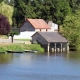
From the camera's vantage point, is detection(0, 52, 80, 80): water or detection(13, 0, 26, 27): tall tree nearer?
detection(0, 52, 80, 80): water

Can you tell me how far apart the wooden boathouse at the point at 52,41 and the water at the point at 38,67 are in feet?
28.3

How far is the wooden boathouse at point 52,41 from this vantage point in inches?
2589

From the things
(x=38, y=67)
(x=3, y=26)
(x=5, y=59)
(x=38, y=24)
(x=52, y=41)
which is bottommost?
(x=5, y=59)

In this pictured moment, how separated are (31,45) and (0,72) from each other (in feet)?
82.5

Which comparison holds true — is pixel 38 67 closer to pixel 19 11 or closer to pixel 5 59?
pixel 5 59

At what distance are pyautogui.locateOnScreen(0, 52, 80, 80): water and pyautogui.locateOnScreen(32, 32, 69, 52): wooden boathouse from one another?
340 inches

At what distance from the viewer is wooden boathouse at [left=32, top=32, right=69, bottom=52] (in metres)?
65.8

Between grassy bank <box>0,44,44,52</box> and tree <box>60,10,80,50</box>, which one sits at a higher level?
tree <box>60,10,80,50</box>

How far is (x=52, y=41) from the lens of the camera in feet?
215

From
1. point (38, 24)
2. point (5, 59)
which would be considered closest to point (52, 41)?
point (5, 59)

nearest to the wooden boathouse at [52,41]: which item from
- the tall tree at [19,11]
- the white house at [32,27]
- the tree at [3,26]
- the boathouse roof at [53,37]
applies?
the boathouse roof at [53,37]

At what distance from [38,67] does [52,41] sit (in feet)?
70.2

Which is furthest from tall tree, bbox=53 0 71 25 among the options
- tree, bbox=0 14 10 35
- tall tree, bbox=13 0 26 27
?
tree, bbox=0 14 10 35

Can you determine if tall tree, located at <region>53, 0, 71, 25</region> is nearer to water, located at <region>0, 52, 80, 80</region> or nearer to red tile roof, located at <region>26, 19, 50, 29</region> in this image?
red tile roof, located at <region>26, 19, 50, 29</region>
